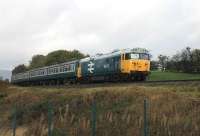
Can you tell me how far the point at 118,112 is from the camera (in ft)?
76.5

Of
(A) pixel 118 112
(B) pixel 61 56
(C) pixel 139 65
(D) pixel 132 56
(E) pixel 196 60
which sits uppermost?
(B) pixel 61 56

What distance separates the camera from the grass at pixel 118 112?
65.1 feet

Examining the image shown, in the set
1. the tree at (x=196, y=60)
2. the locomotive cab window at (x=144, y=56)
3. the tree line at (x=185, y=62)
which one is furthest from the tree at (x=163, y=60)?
the locomotive cab window at (x=144, y=56)

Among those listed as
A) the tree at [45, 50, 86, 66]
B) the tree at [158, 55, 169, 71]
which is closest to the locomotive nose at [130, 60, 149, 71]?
the tree at [158, 55, 169, 71]

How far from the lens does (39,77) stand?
7156cm

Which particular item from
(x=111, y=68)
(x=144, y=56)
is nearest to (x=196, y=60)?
(x=144, y=56)

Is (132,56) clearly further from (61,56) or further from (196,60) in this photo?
(61,56)

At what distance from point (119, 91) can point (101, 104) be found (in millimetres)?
1255

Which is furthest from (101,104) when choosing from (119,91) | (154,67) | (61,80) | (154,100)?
(154,67)

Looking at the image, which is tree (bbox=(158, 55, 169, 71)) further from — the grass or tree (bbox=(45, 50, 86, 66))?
the grass

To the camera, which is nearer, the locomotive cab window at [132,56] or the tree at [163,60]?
the locomotive cab window at [132,56]

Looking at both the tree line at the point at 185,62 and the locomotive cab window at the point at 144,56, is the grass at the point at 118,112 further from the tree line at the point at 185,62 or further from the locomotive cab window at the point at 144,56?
the tree line at the point at 185,62

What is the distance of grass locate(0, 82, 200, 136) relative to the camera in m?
19.8

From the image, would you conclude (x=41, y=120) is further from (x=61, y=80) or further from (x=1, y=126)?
(x=61, y=80)
